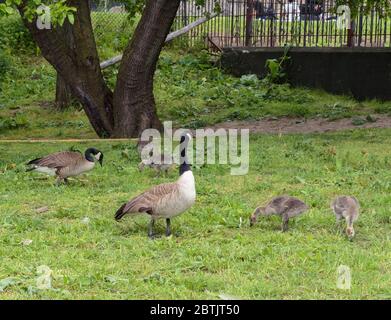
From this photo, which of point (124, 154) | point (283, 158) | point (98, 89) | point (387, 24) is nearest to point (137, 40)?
point (98, 89)

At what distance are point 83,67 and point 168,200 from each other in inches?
318

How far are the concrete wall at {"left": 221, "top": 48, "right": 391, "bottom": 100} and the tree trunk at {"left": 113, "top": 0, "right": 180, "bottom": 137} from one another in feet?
19.9

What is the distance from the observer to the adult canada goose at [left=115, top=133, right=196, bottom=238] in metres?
7.73

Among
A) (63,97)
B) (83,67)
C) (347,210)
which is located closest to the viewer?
(347,210)

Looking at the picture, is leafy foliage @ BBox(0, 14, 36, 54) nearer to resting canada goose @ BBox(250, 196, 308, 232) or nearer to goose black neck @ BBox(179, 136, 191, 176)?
goose black neck @ BBox(179, 136, 191, 176)

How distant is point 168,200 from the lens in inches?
305

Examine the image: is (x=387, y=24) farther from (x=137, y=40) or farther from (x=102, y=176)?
(x=102, y=176)

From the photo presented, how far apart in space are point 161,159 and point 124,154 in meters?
1.69

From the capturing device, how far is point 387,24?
20516 millimetres

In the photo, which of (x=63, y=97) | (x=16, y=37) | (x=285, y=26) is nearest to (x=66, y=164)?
(x=63, y=97)

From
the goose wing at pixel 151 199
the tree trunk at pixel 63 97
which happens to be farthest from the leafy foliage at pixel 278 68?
the goose wing at pixel 151 199

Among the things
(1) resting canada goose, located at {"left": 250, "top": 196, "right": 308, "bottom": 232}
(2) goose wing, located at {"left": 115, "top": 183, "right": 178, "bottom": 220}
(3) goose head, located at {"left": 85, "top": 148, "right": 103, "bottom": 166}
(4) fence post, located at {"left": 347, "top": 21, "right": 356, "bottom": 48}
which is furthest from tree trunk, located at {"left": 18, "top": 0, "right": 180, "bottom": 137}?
(2) goose wing, located at {"left": 115, "top": 183, "right": 178, "bottom": 220}

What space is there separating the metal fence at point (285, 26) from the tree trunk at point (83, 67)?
438cm

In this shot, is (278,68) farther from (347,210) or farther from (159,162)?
(347,210)
